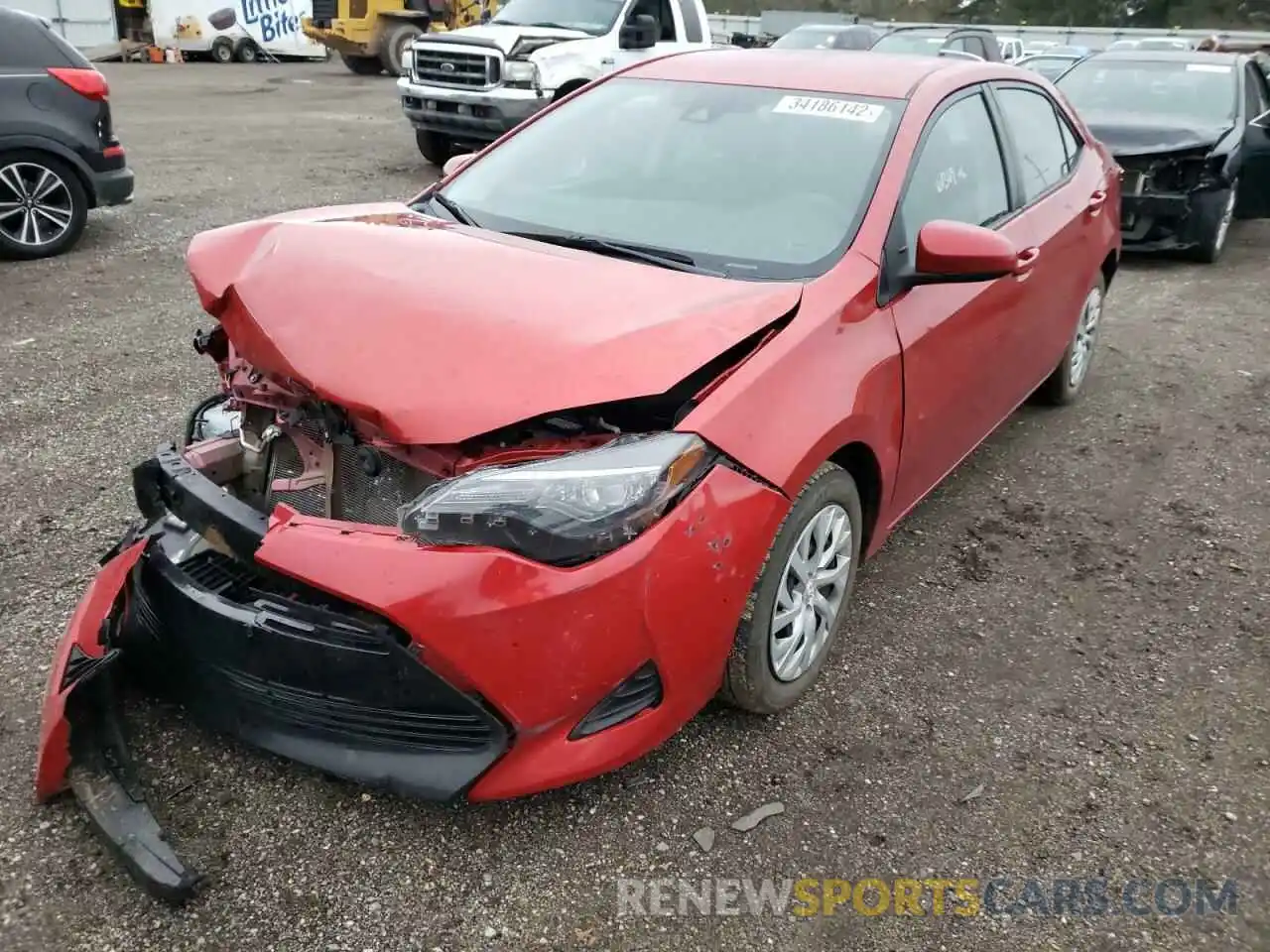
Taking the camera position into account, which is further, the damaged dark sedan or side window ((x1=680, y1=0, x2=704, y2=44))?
side window ((x1=680, y1=0, x2=704, y2=44))

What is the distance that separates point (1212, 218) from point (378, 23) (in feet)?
62.3

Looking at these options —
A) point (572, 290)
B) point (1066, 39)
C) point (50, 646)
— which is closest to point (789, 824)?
point (572, 290)

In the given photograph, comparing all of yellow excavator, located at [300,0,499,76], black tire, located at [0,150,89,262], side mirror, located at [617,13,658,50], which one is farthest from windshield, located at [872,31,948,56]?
black tire, located at [0,150,89,262]

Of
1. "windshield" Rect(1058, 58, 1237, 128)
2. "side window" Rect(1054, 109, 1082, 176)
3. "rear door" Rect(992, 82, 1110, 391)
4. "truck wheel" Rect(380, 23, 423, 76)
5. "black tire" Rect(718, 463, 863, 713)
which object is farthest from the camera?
"truck wheel" Rect(380, 23, 423, 76)

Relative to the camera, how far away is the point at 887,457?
2877mm

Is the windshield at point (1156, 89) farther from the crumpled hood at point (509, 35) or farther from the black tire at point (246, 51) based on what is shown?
the black tire at point (246, 51)

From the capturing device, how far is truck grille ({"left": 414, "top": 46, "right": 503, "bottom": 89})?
10.1 meters

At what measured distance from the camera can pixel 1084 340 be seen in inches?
199

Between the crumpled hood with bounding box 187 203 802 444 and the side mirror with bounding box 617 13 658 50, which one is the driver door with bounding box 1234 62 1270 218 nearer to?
the side mirror with bounding box 617 13 658 50

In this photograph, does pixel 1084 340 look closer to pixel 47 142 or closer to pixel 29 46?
pixel 47 142

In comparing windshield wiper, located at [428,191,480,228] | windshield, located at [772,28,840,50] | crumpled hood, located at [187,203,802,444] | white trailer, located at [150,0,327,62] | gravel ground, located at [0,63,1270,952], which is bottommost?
gravel ground, located at [0,63,1270,952]

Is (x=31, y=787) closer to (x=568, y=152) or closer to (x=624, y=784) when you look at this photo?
(x=624, y=784)

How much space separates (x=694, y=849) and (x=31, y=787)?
1584 millimetres

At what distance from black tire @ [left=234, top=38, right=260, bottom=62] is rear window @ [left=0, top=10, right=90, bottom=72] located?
19925mm
